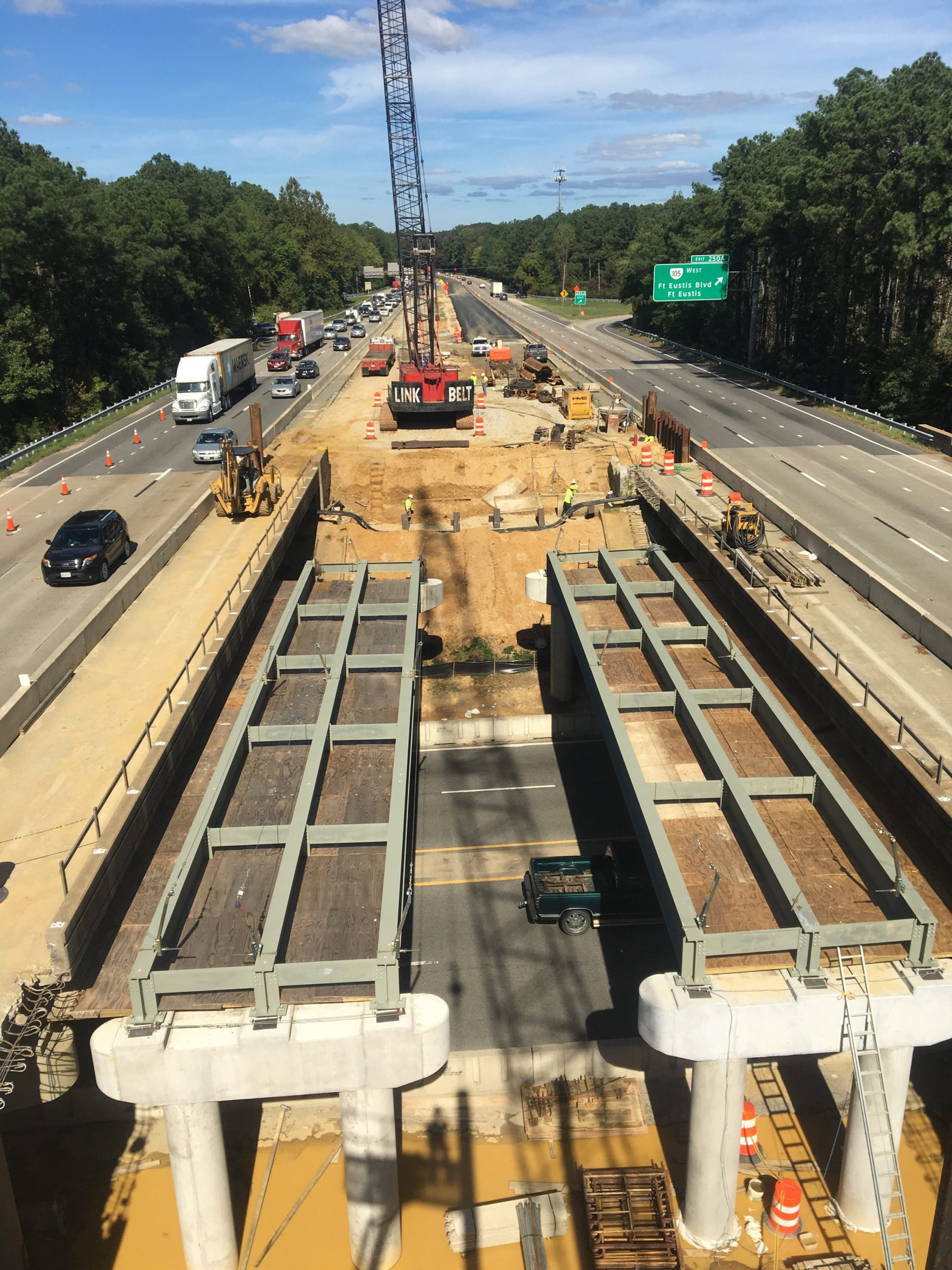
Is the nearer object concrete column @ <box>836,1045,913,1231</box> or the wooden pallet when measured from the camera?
concrete column @ <box>836,1045,913,1231</box>

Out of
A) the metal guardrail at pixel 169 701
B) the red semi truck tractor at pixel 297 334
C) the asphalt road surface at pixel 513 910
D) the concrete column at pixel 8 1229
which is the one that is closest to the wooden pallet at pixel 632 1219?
the asphalt road surface at pixel 513 910

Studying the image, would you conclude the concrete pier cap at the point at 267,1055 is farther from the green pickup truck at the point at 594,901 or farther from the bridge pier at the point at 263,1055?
the green pickup truck at the point at 594,901

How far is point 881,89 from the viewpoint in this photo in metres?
55.6

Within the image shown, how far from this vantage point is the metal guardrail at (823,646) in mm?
17312

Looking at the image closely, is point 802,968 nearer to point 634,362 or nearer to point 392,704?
point 392,704

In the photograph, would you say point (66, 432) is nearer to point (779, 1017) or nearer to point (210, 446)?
point (210, 446)

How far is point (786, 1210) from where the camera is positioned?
49.8 ft

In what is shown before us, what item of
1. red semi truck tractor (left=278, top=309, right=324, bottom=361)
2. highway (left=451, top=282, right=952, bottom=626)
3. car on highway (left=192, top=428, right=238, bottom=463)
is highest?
red semi truck tractor (left=278, top=309, right=324, bottom=361)

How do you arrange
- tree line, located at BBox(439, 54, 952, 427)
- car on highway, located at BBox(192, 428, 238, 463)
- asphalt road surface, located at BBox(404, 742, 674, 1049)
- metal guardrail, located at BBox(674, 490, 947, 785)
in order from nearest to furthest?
metal guardrail, located at BBox(674, 490, 947, 785) → asphalt road surface, located at BBox(404, 742, 674, 1049) → car on highway, located at BBox(192, 428, 238, 463) → tree line, located at BBox(439, 54, 952, 427)

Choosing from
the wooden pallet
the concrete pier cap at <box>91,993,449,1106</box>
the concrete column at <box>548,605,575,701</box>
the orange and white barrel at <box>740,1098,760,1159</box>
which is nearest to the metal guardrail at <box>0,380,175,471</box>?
the concrete column at <box>548,605,575,701</box>

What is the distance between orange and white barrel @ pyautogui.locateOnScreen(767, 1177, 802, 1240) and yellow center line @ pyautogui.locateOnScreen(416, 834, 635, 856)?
1026 cm

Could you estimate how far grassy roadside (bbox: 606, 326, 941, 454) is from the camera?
50.8m

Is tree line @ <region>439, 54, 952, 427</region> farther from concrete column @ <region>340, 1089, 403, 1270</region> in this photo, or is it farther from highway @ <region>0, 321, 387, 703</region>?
concrete column @ <region>340, 1089, 403, 1270</region>

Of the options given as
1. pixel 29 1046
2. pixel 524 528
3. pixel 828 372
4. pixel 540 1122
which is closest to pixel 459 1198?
pixel 540 1122
